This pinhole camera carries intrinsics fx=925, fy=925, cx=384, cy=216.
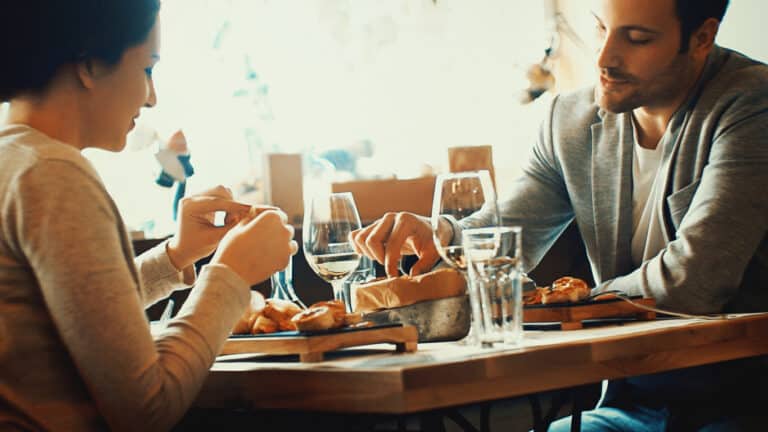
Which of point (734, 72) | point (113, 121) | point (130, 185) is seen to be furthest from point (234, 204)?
point (130, 185)

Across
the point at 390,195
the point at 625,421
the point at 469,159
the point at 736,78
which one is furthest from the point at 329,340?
the point at 469,159

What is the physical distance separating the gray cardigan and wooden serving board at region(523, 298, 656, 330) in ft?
0.43

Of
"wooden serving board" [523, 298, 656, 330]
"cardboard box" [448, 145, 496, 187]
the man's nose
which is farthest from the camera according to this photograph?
"cardboard box" [448, 145, 496, 187]

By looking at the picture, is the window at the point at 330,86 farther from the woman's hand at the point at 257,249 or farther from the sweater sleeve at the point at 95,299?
the sweater sleeve at the point at 95,299

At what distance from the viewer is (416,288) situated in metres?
1.46

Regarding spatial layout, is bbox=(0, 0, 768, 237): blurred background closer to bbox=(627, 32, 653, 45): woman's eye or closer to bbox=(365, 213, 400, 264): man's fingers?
bbox=(627, 32, 653, 45): woman's eye

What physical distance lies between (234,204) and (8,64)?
19.4 inches

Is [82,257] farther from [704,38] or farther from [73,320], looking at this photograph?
[704,38]

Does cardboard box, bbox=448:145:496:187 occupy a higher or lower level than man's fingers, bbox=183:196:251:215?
lower

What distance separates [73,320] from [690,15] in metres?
1.59

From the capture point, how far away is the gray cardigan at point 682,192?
1723mm

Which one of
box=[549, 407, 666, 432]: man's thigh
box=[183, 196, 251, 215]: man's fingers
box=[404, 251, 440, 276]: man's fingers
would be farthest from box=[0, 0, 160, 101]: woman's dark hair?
box=[549, 407, 666, 432]: man's thigh

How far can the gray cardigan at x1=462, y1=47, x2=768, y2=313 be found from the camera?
1.72 m

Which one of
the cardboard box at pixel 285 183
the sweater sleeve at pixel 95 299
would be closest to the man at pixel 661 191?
the sweater sleeve at pixel 95 299
